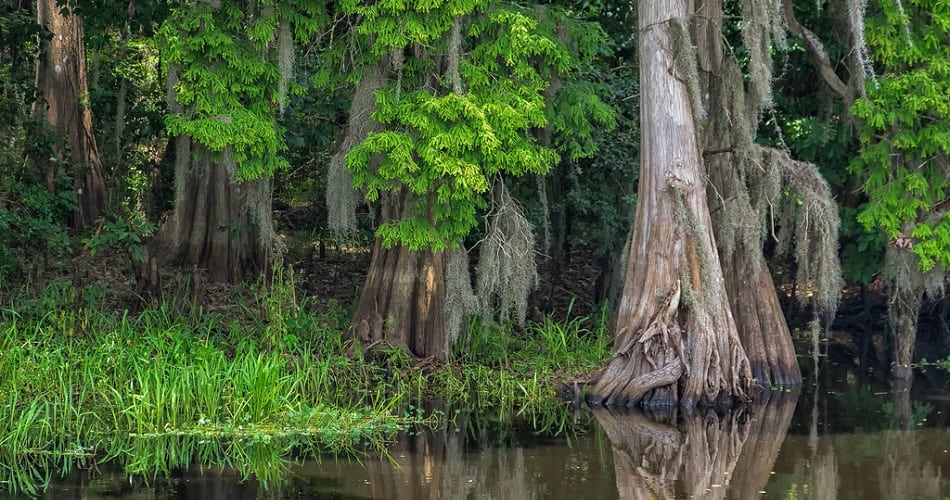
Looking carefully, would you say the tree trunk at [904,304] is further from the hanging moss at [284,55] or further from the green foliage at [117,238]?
the green foliage at [117,238]

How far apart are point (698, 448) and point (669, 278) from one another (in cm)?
237

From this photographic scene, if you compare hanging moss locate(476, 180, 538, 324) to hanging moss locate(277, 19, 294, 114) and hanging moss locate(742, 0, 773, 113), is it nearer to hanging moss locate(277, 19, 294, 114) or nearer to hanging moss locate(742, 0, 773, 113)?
hanging moss locate(277, 19, 294, 114)

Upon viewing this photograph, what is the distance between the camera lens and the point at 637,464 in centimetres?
931

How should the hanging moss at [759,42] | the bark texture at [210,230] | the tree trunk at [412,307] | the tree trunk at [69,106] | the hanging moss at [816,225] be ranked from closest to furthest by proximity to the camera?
the hanging moss at [759,42]
the hanging moss at [816,225]
the tree trunk at [412,307]
the bark texture at [210,230]
the tree trunk at [69,106]

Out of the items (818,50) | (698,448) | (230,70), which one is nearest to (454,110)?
(230,70)

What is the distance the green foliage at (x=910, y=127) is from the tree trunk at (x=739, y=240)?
4.58 feet

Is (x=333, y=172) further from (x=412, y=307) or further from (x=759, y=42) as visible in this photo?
(x=759, y=42)

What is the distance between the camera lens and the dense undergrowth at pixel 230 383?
9.47 metres

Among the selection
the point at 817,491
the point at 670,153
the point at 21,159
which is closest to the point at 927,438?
the point at 817,491

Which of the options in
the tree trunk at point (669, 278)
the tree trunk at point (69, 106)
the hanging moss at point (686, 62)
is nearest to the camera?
the tree trunk at point (669, 278)

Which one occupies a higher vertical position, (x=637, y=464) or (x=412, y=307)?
(x=412, y=307)

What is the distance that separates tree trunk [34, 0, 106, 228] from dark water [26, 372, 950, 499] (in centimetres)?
757

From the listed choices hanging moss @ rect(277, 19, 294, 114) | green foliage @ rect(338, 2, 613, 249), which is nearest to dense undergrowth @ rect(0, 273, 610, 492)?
green foliage @ rect(338, 2, 613, 249)

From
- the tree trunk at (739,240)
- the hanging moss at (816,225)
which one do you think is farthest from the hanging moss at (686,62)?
the hanging moss at (816,225)
